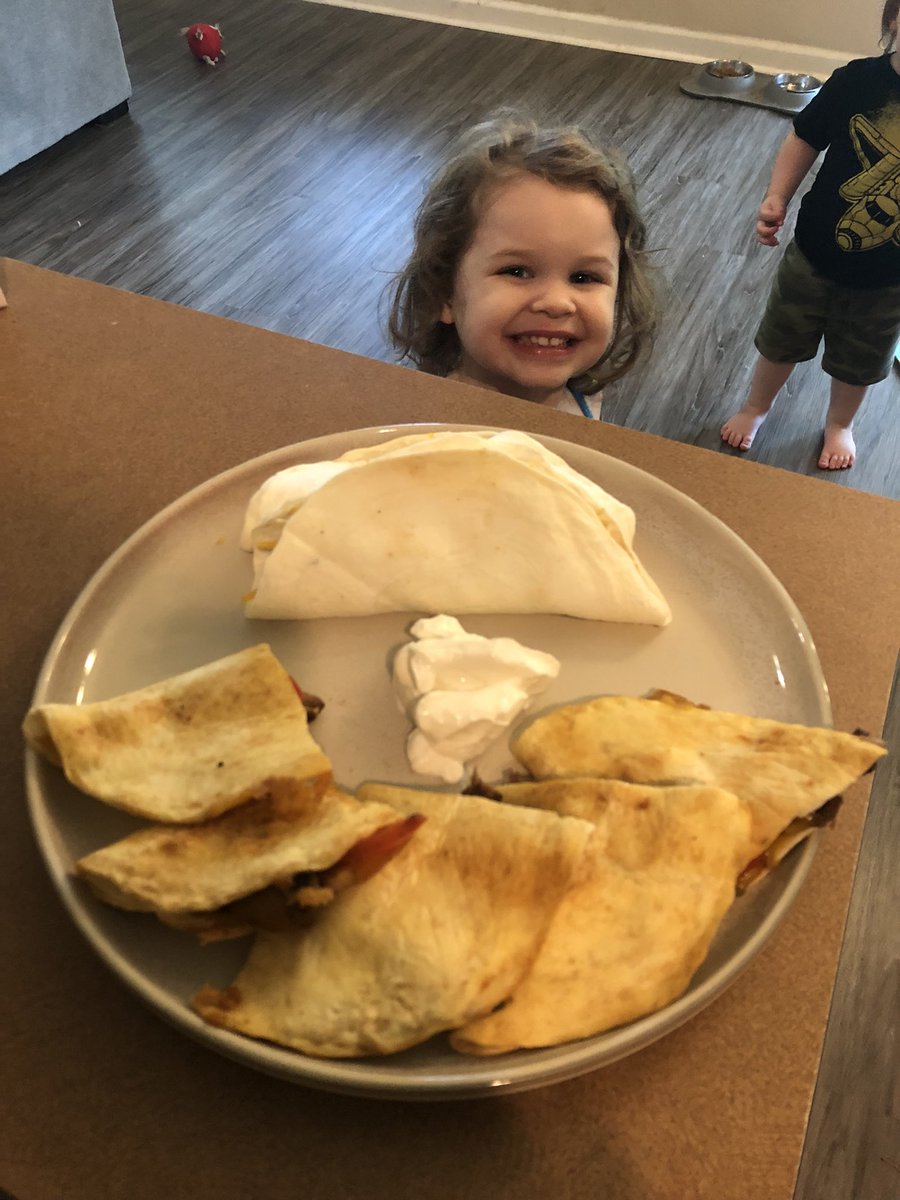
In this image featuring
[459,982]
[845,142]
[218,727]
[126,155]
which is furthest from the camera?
[126,155]

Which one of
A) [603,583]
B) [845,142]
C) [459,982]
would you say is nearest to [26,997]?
[459,982]

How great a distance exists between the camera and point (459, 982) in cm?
42

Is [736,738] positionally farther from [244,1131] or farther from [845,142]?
[845,142]

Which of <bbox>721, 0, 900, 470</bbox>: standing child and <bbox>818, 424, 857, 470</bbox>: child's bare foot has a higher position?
<bbox>721, 0, 900, 470</bbox>: standing child

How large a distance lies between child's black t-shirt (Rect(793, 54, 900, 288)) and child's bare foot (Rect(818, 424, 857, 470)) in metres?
0.40

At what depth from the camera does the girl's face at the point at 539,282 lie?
39.4 inches

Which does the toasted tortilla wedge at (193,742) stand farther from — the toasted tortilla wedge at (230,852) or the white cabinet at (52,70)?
the white cabinet at (52,70)

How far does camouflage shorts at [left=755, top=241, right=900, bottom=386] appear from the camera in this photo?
1557 mm

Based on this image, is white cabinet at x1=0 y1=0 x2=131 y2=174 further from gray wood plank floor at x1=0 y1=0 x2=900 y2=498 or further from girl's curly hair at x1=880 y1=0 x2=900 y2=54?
girl's curly hair at x1=880 y1=0 x2=900 y2=54

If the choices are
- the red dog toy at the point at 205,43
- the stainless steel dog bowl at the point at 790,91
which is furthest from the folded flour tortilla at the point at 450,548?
the red dog toy at the point at 205,43

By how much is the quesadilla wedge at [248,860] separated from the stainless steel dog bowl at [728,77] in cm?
323

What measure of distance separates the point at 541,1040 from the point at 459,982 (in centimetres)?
5

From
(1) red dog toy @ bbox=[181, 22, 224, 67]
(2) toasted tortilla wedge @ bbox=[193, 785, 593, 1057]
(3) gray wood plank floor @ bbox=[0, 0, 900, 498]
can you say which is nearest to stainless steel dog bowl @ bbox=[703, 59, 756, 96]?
(3) gray wood plank floor @ bbox=[0, 0, 900, 498]

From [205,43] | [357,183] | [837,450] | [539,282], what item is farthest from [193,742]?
[205,43]
